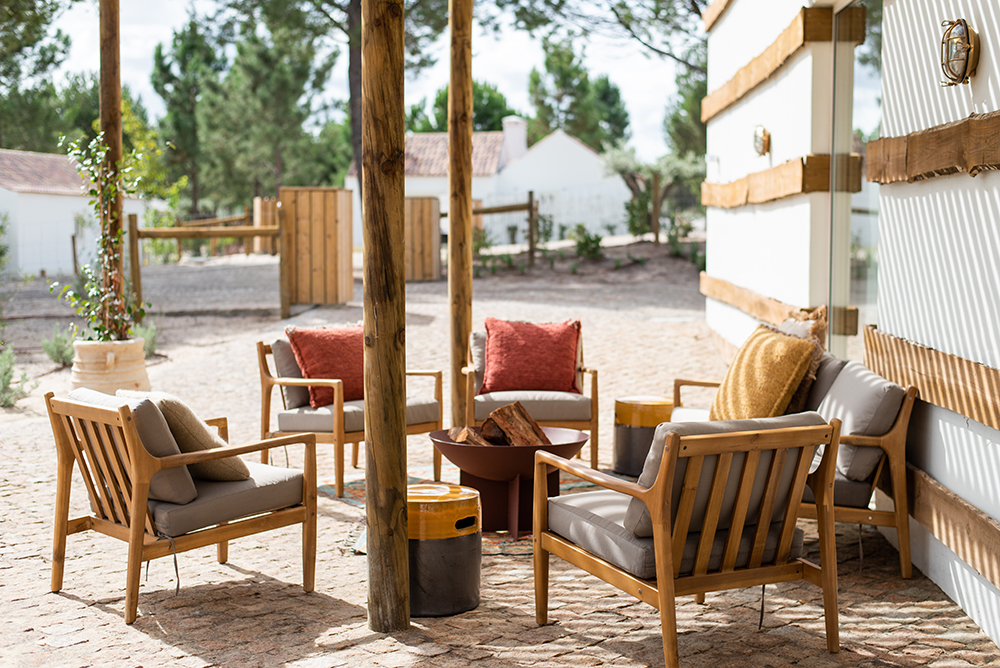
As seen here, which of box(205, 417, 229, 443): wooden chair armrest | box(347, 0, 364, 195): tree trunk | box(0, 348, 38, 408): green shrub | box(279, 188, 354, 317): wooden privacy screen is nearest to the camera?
box(205, 417, 229, 443): wooden chair armrest

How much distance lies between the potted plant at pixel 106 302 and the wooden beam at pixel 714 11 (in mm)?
5529

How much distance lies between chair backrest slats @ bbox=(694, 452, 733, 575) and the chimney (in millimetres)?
31691

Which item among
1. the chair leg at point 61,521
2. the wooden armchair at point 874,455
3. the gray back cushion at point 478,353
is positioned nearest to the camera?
the chair leg at point 61,521

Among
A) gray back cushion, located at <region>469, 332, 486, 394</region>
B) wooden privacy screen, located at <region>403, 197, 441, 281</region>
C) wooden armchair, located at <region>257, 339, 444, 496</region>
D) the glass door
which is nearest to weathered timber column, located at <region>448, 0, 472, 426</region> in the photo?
gray back cushion, located at <region>469, 332, 486, 394</region>

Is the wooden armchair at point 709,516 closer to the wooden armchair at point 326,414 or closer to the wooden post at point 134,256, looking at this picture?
the wooden armchair at point 326,414

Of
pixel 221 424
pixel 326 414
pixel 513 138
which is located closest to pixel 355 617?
pixel 221 424

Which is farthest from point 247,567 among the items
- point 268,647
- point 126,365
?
point 126,365

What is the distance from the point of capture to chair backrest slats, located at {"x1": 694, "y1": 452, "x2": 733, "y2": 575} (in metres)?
2.78

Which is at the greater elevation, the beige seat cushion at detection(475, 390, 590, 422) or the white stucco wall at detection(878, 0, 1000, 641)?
the white stucco wall at detection(878, 0, 1000, 641)

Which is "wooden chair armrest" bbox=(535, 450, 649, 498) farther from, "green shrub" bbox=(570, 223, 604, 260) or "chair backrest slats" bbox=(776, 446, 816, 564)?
"green shrub" bbox=(570, 223, 604, 260)

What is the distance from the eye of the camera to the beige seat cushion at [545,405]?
5.23 metres

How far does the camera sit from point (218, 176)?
33.9 metres

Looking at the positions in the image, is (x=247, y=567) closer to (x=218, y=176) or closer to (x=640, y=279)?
(x=640, y=279)

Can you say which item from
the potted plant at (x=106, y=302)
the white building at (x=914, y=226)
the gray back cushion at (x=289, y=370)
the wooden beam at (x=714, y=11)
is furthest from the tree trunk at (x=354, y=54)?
the gray back cushion at (x=289, y=370)
